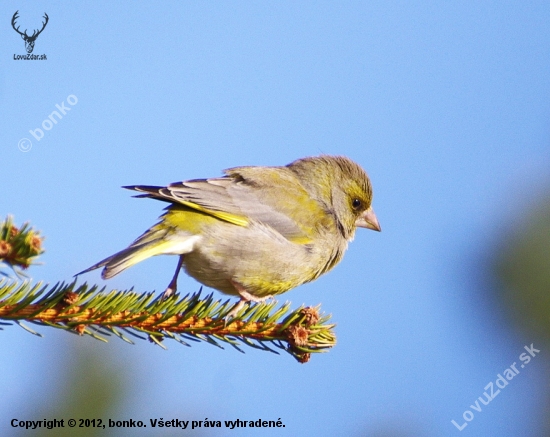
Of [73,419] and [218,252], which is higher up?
[218,252]

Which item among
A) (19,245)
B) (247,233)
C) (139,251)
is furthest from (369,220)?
(19,245)

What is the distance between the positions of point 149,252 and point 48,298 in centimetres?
119

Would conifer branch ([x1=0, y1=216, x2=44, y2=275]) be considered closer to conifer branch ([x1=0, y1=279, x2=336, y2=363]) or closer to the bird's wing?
conifer branch ([x1=0, y1=279, x2=336, y2=363])

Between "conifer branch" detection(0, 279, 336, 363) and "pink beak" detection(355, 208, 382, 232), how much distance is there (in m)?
2.21

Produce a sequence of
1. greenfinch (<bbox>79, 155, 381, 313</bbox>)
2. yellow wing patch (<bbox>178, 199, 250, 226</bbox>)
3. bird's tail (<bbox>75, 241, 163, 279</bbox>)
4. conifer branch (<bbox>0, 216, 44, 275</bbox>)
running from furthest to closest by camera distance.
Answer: yellow wing patch (<bbox>178, 199, 250, 226</bbox>) < greenfinch (<bbox>79, 155, 381, 313</bbox>) < bird's tail (<bbox>75, 241, 163, 279</bbox>) < conifer branch (<bbox>0, 216, 44, 275</bbox>)

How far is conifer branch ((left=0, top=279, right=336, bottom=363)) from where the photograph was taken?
270cm

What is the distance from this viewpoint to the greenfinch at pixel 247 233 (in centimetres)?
421

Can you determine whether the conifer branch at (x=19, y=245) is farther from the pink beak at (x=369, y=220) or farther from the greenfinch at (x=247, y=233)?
the pink beak at (x=369, y=220)

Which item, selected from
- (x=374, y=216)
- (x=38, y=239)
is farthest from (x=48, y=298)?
(x=374, y=216)

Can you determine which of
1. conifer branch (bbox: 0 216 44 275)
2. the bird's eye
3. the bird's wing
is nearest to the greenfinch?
the bird's wing

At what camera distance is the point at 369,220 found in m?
5.48

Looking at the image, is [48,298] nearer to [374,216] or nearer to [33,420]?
[33,420]

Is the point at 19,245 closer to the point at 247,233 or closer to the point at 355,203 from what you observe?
the point at 247,233

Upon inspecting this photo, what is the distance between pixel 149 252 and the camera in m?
3.92
